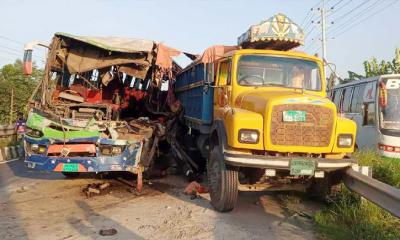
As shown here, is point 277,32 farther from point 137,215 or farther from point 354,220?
point 137,215

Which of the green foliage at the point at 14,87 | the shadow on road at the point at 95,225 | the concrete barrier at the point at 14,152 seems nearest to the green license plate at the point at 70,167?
the shadow on road at the point at 95,225

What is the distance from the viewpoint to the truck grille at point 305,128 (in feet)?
17.7

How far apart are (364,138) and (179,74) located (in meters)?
5.04

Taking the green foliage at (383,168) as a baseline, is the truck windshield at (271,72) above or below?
above

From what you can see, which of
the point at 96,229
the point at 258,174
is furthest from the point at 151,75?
the point at 96,229

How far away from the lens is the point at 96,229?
5121 mm

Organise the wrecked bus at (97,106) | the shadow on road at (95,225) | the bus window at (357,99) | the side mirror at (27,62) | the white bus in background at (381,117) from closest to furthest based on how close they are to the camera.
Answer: the shadow on road at (95,225) < the wrecked bus at (97,106) < the side mirror at (27,62) < the white bus in background at (381,117) < the bus window at (357,99)

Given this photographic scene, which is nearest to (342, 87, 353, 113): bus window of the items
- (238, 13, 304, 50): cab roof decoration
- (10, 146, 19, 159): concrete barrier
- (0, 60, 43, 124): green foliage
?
(238, 13, 304, 50): cab roof decoration

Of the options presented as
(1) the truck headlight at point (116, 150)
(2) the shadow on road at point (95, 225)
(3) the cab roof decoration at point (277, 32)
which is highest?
(3) the cab roof decoration at point (277, 32)

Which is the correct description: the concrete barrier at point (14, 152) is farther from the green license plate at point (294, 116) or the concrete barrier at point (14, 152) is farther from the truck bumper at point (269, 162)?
the green license plate at point (294, 116)

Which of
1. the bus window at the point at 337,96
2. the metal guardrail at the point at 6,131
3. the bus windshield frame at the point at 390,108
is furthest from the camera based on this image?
the metal guardrail at the point at 6,131

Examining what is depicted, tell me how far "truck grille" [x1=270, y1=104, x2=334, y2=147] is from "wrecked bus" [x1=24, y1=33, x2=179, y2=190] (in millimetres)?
2791

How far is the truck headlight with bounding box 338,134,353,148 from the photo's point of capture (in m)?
5.56

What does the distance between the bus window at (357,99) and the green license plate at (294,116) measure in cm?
649
